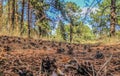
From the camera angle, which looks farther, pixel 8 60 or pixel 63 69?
pixel 8 60

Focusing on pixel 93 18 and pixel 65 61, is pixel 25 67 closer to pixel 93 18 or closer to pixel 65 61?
pixel 65 61

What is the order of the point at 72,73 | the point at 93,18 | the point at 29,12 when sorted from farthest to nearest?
the point at 93,18
the point at 29,12
the point at 72,73

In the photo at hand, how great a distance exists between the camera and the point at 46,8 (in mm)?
Answer: 27203

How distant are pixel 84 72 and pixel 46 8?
24.6 m

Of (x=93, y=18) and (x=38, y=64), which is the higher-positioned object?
(x=93, y=18)

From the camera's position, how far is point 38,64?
10.5 feet

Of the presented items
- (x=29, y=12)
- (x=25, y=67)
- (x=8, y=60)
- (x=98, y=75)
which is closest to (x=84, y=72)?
(x=98, y=75)

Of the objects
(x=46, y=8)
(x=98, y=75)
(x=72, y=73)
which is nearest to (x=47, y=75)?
(x=72, y=73)

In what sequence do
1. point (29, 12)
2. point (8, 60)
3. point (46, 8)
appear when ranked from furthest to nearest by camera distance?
point (46, 8)
point (29, 12)
point (8, 60)

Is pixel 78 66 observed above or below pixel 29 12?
below

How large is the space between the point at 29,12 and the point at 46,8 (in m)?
4.05

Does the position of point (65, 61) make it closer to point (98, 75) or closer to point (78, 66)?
point (78, 66)

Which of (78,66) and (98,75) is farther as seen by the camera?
(78,66)

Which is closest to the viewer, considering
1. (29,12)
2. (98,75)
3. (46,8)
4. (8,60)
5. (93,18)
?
(98,75)
